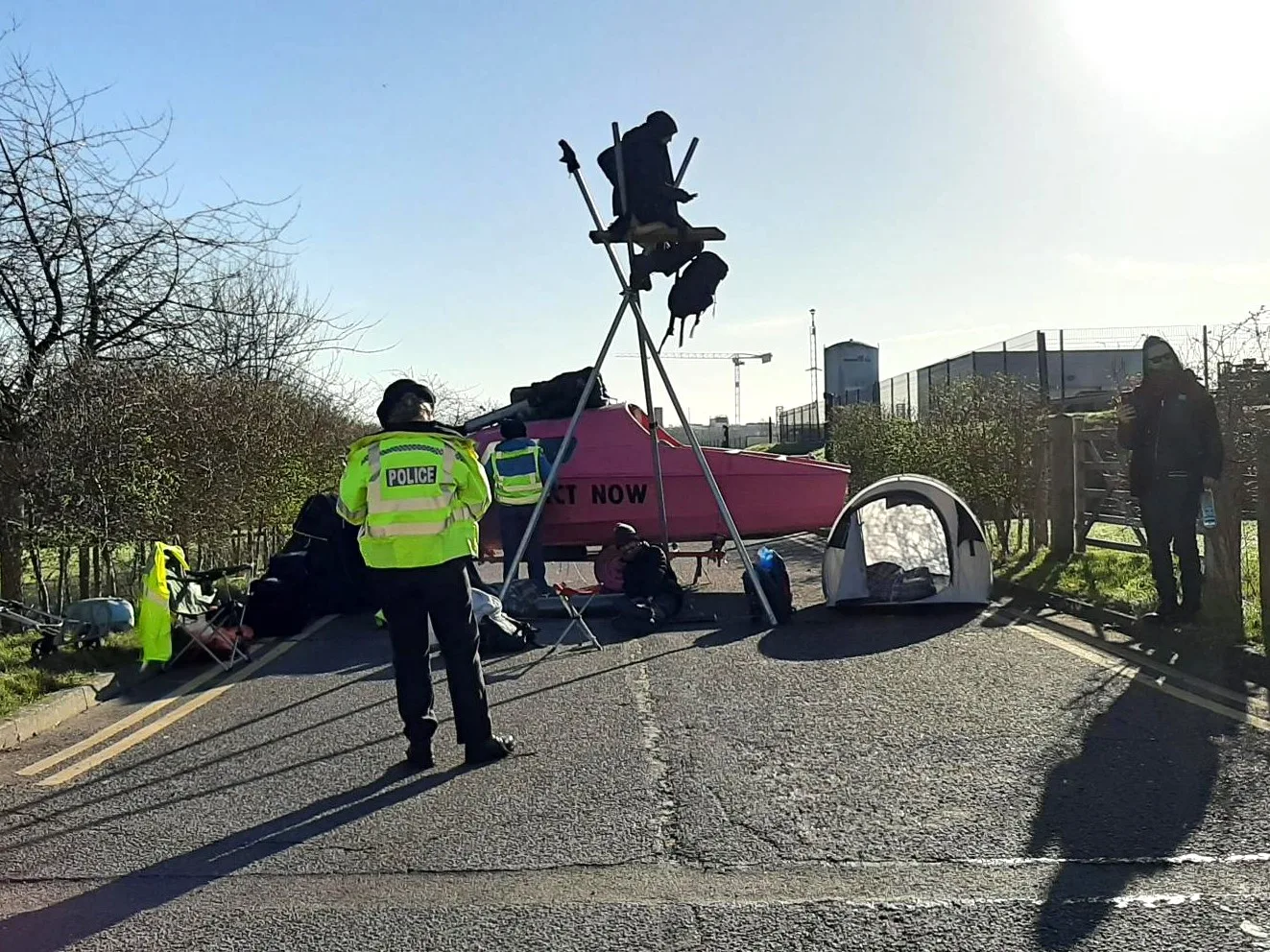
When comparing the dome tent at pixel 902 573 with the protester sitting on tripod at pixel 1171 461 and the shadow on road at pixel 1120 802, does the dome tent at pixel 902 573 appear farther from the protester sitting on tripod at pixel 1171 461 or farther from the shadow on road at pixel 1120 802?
the shadow on road at pixel 1120 802

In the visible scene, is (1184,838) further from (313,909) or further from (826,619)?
(826,619)

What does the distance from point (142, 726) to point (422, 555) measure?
2297mm

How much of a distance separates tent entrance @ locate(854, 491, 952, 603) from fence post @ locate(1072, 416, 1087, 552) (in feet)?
5.06

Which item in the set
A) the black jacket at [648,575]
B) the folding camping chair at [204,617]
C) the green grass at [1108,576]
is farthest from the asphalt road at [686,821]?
the black jacket at [648,575]

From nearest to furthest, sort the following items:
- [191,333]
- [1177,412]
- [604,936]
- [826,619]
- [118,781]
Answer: [604,936], [118,781], [1177,412], [826,619], [191,333]

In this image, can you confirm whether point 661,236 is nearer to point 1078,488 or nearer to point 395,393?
point 395,393

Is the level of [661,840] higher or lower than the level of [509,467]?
lower

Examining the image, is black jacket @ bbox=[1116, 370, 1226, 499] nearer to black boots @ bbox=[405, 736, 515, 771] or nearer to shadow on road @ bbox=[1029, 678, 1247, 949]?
shadow on road @ bbox=[1029, 678, 1247, 949]

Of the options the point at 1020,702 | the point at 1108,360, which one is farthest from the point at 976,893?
the point at 1108,360

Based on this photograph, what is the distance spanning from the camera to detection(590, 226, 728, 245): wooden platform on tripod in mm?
9273

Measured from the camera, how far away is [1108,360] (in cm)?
1922

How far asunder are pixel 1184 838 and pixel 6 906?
4.18 meters

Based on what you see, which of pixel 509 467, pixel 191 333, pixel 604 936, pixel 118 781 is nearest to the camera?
pixel 604 936

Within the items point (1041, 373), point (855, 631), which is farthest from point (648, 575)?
point (1041, 373)
